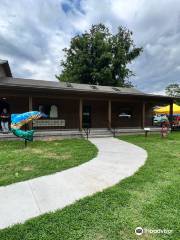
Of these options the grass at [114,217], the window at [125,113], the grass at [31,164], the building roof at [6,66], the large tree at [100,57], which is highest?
the large tree at [100,57]

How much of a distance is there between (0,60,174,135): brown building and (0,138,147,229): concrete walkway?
7.13 meters

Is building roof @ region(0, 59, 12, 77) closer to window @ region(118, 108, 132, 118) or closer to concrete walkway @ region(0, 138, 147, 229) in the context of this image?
window @ region(118, 108, 132, 118)

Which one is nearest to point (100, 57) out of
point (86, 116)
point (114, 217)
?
point (86, 116)

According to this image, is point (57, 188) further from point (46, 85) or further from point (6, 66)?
point (6, 66)

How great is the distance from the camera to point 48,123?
14.0 meters

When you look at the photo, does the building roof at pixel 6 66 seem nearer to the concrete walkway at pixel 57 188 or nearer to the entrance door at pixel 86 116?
the entrance door at pixel 86 116

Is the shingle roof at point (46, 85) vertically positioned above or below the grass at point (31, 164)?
above

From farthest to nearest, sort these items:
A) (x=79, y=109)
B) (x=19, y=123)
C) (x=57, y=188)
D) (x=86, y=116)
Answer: (x=86, y=116) < (x=79, y=109) < (x=19, y=123) < (x=57, y=188)

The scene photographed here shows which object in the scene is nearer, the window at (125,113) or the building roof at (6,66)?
the building roof at (6,66)

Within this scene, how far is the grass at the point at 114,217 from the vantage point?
8.26 feet

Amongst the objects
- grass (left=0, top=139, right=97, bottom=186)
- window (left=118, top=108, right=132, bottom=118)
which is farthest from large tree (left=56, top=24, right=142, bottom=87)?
grass (left=0, top=139, right=97, bottom=186)

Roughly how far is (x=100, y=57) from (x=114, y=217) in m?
29.6

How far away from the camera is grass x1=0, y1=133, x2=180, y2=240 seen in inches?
99.1

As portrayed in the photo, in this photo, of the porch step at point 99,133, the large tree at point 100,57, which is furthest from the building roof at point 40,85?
the large tree at point 100,57
